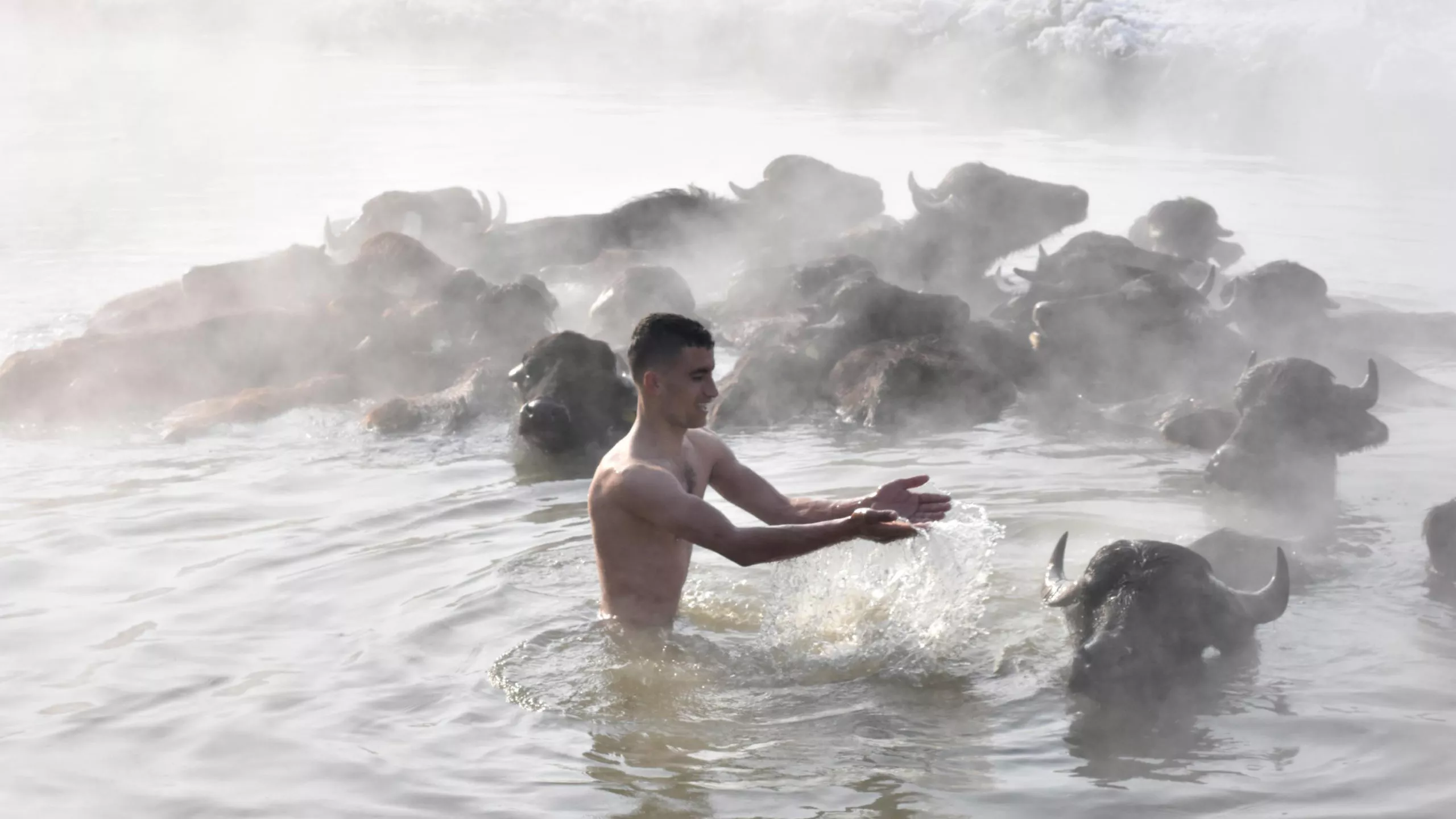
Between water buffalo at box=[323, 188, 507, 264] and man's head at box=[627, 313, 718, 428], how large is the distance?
412 inches

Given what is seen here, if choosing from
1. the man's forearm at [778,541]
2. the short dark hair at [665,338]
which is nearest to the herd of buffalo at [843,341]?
the man's forearm at [778,541]

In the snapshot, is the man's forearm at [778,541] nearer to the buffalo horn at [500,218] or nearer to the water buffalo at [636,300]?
the water buffalo at [636,300]

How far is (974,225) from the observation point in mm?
14758

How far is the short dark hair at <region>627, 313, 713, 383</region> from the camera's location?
237 inches

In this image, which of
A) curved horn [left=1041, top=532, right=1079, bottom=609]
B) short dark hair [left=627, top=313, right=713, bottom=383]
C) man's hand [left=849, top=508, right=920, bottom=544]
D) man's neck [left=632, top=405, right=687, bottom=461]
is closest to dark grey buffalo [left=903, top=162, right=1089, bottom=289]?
curved horn [left=1041, top=532, right=1079, bottom=609]

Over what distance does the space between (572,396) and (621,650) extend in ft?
13.6

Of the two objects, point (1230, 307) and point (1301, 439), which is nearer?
point (1301, 439)

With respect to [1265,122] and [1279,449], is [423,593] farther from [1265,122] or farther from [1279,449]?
[1265,122]

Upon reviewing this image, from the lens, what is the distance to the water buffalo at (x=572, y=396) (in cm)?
988

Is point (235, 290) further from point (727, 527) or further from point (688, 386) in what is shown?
point (727, 527)

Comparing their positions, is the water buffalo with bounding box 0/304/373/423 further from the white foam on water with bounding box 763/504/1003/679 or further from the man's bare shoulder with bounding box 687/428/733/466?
the white foam on water with bounding box 763/504/1003/679

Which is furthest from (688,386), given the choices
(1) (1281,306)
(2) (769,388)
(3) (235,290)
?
(3) (235,290)

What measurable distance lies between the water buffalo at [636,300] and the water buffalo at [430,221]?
3238mm

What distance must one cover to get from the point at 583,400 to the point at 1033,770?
219 inches
